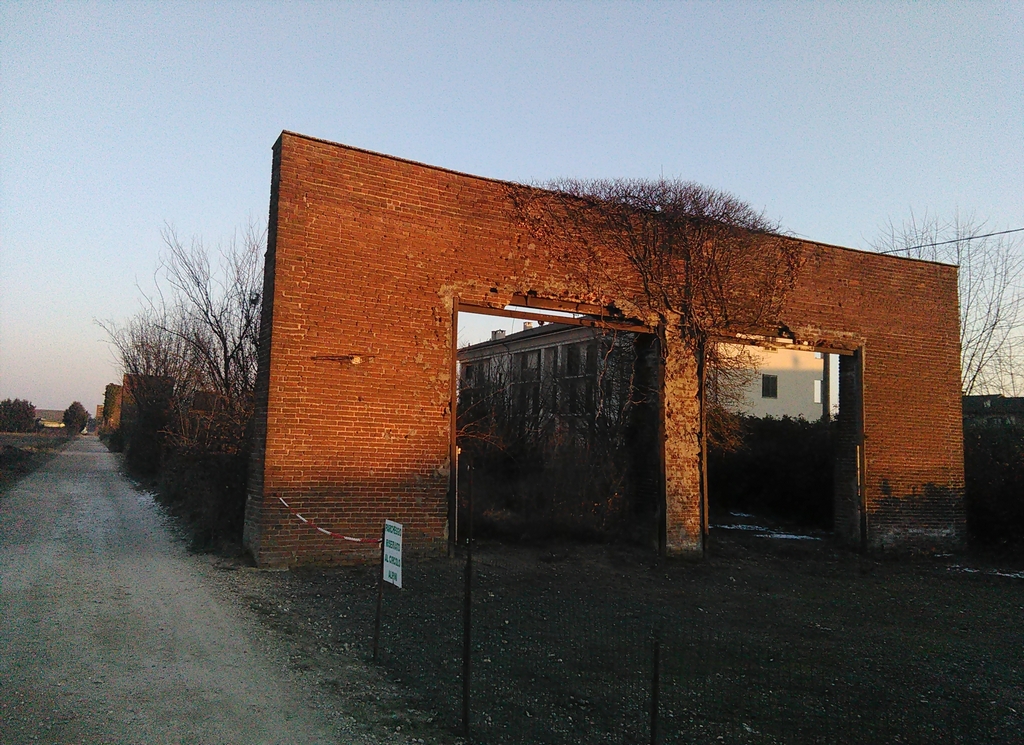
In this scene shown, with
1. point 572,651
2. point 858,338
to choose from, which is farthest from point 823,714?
point 858,338

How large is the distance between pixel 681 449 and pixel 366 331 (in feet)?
19.4

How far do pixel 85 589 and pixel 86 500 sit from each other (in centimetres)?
1111

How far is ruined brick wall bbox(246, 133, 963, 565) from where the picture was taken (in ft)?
34.0

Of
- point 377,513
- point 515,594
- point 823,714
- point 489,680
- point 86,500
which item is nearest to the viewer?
point 823,714

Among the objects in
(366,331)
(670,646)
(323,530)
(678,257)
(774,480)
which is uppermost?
(678,257)

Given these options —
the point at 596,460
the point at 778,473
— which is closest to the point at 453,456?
the point at 596,460

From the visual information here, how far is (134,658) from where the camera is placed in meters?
6.29

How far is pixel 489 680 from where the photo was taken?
244 inches

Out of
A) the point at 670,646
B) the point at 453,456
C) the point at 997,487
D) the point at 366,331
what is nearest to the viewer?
the point at 670,646

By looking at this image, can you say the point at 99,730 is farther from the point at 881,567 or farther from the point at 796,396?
the point at 796,396

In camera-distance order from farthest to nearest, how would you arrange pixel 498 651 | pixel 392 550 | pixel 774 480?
pixel 774 480 → pixel 498 651 → pixel 392 550

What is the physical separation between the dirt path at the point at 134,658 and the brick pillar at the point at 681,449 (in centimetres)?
748

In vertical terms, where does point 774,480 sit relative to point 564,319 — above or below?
below

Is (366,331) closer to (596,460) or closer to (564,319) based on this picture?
(564,319)
